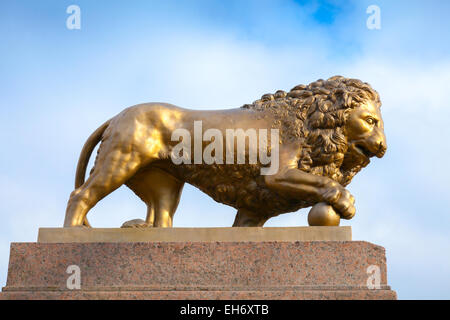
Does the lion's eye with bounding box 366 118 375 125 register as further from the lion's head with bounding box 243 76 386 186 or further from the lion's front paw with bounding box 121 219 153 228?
the lion's front paw with bounding box 121 219 153 228

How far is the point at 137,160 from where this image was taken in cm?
535

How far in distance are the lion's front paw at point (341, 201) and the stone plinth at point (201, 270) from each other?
0.40 m

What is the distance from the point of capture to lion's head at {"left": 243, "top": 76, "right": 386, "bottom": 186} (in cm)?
535

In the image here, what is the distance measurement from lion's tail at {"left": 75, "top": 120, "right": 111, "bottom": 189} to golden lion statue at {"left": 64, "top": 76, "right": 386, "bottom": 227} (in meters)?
0.16

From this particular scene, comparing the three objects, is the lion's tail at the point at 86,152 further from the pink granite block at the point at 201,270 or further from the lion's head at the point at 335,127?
the lion's head at the point at 335,127

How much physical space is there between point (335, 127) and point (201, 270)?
196 cm

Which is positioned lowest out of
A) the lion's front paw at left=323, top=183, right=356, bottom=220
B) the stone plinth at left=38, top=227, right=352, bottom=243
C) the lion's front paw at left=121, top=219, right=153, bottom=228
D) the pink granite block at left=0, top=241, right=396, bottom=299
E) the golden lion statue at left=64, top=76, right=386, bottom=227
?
the pink granite block at left=0, top=241, right=396, bottom=299

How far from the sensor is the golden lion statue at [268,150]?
5.30m

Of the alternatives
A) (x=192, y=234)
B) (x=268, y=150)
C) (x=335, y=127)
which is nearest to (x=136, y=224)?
(x=192, y=234)

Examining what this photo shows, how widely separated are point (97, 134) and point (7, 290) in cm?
185

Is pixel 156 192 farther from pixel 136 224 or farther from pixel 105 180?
pixel 105 180

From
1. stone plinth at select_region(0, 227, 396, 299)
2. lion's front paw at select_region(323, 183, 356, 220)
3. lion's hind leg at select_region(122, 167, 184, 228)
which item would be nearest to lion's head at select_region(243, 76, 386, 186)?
lion's front paw at select_region(323, 183, 356, 220)

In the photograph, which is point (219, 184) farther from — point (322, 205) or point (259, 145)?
point (322, 205)
